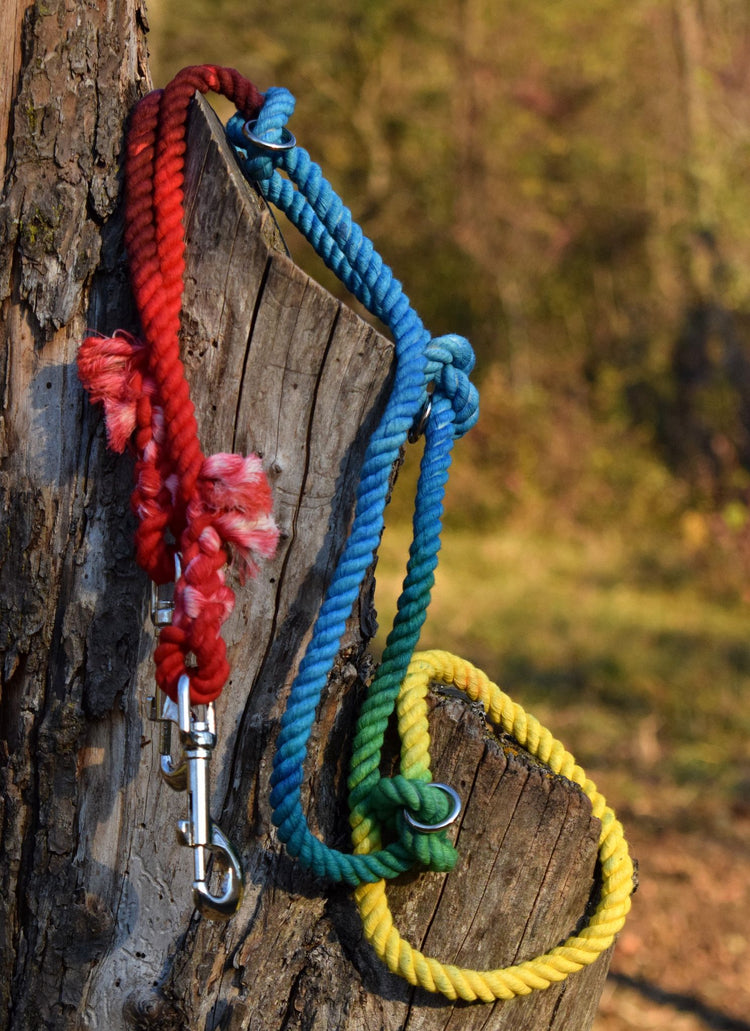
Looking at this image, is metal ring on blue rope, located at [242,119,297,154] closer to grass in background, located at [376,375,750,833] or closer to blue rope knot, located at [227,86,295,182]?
blue rope knot, located at [227,86,295,182]

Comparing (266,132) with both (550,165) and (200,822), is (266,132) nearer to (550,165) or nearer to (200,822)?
(200,822)

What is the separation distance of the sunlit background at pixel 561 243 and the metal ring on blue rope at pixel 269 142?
228 inches

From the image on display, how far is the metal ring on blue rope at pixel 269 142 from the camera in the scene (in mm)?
1217

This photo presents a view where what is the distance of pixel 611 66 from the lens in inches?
397

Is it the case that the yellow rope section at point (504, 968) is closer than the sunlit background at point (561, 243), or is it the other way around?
the yellow rope section at point (504, 968)

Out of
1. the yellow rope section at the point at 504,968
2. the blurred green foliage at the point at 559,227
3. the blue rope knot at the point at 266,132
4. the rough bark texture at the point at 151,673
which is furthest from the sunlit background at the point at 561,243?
the blue rope knot at the point at 266,132

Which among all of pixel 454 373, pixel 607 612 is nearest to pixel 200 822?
pixel 454 373

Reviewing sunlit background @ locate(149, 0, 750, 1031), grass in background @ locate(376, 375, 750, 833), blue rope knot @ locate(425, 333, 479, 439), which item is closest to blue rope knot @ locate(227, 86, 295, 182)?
blue rope knot @ locate(425, 333, 479, 439)

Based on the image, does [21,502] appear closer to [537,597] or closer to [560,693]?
[560,693]

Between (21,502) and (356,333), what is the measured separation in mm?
493

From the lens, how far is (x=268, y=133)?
4.01ft

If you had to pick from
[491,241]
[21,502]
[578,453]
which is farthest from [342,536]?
[491,241]

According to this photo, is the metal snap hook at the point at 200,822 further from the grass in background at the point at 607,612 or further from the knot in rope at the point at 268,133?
the grass in background at the point at 607,612

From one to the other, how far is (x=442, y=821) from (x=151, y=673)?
43 cm
